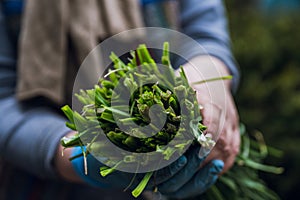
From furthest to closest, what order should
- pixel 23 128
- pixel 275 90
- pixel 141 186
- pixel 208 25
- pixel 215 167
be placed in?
pixel 275 90, pixel 208 25, pixel 23 128, pixel 215 167, pixel 141 186

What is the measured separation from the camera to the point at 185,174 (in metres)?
0.63

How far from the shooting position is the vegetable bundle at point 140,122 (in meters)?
0.55

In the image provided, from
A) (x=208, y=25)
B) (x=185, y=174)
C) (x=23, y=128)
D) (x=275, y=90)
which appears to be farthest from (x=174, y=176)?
(x=275, y=90)

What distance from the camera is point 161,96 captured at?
552 mm

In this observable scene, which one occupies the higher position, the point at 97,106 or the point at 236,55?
the point at 97,106

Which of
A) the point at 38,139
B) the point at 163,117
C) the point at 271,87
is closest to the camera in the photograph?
the point at 163,117

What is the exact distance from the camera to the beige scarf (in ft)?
2.65

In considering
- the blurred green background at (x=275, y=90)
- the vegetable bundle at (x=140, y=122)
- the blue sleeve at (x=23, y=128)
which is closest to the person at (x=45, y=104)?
the blue sleeve at (x=23, y=128)

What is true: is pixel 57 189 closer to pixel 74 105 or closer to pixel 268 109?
pixel 74 105

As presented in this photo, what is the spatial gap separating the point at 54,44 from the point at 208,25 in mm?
285

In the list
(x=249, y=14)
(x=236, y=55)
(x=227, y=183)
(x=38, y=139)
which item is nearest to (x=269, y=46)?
(x=236, y=55)

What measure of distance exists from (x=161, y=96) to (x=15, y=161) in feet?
1.10

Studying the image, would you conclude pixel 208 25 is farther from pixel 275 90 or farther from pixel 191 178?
pixel 275 90

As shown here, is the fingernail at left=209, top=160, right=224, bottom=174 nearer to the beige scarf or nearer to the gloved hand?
the gloved hand
